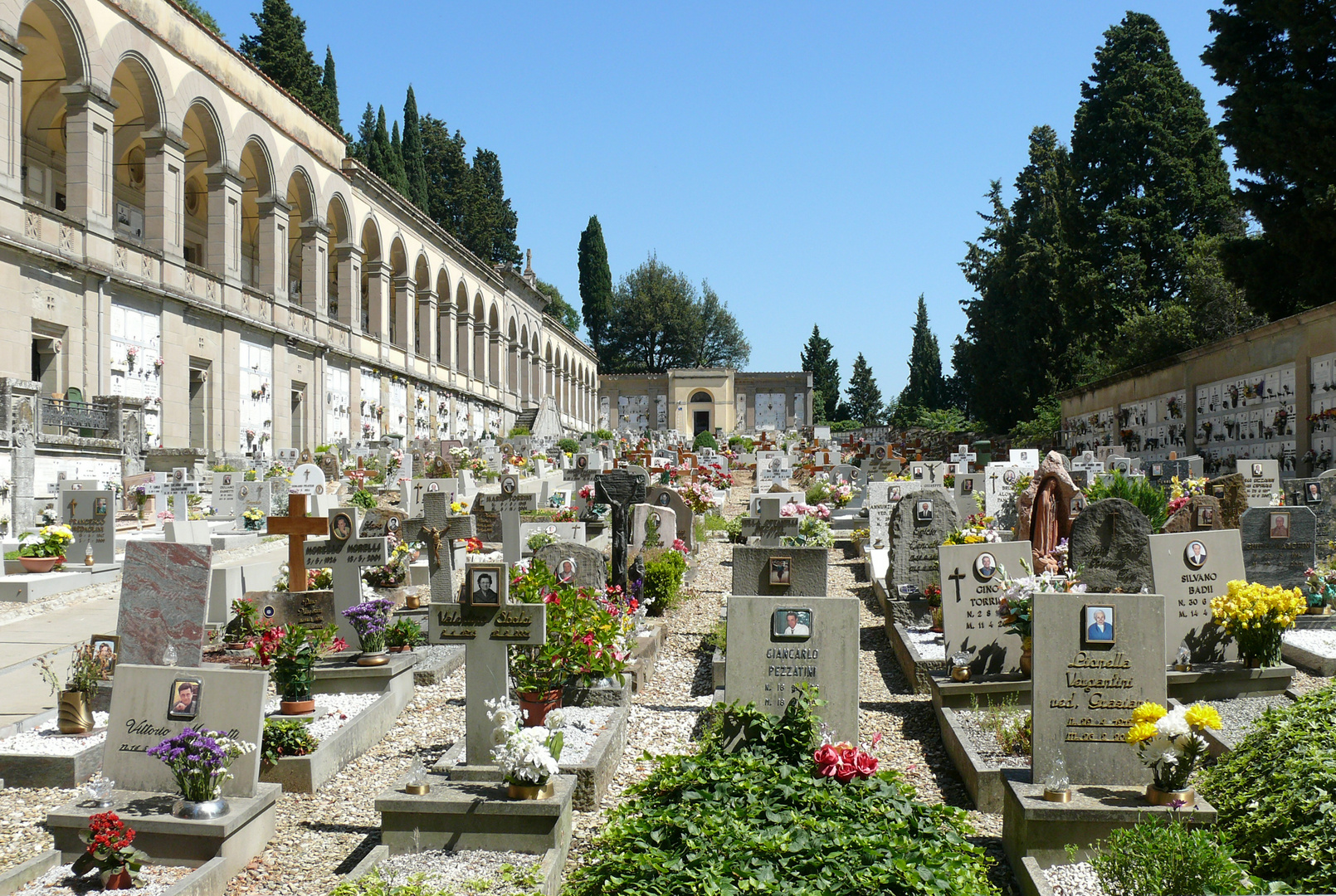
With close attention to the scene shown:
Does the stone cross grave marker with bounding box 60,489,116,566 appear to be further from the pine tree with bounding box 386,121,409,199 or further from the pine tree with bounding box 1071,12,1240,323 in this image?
the pine tree with bounding box 386,121,409,199

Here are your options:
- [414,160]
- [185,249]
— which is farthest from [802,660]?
[414,160]

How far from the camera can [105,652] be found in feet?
21.6

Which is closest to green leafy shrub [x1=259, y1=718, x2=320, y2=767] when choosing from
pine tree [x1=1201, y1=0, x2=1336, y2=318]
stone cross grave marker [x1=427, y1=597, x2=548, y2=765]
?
stone cross grave marker [x1=427, y1=597, x2=548, y2=765]

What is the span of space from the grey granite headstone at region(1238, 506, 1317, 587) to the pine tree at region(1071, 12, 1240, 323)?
2614 cm

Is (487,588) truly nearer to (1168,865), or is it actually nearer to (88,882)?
(88,882)

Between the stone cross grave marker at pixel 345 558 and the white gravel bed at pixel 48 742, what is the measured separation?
6.42ft

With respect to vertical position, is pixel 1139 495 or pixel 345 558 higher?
pixel 1139 495

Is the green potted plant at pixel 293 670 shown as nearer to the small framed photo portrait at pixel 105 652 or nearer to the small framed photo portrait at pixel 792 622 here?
the small framed photo portrait at pixel 105 652

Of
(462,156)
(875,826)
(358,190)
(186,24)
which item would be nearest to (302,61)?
(358,190)

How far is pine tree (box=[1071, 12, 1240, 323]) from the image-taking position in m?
31.9

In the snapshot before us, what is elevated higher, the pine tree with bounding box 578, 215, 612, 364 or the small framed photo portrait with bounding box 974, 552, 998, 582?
the pine tree with bounding box 578, 215, 612, 364

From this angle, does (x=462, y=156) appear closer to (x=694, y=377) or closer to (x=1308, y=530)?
(x=694, y=377)

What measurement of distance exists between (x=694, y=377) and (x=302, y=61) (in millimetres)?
35237

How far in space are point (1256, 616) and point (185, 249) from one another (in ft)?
103
